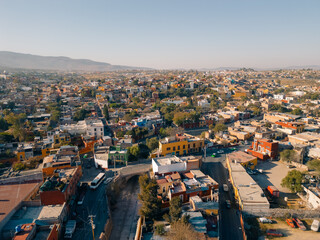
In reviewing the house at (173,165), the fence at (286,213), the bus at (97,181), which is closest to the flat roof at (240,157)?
the house at (173,165)

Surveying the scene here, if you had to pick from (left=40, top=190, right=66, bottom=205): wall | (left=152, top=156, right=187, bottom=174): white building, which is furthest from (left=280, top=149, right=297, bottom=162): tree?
(left=40, top=190, right=66, bottom=205): wall

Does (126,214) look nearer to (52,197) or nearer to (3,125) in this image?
(52,197)

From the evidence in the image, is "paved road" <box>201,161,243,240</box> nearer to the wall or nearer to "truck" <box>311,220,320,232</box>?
"truck" <box>311,220,320,232</box>

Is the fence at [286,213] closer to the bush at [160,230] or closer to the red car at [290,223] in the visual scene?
the red car at [290,223]

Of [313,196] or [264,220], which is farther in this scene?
[313,196]

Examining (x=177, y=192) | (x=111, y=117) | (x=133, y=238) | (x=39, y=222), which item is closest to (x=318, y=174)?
(x=177, y=192)

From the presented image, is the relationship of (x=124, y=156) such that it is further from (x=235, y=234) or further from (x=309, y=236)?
(x=309, y=236)

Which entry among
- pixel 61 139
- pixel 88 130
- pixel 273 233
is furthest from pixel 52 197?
pixel 88 130
